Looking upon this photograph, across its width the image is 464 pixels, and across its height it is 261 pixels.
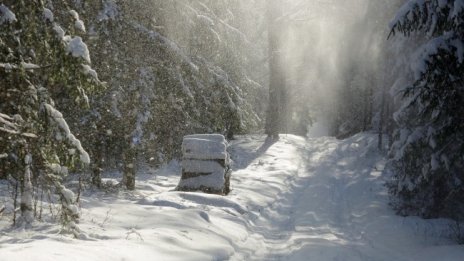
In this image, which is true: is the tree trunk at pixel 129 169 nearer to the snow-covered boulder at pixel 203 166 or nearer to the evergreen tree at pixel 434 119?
the snow-covered boulder at pixel 203 166

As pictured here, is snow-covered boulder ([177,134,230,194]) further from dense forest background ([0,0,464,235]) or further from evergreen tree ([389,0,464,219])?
evergreen tree ([389,0,464,219])

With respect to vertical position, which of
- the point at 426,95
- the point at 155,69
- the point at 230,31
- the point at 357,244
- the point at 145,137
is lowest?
the point at 357,244

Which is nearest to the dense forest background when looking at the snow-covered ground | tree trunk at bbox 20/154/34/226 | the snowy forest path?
tree trunk at bbox 20/154/34/226

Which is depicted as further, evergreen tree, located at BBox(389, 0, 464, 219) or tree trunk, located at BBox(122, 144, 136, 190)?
tree trunk, located at BBox(122, 144, 136, 190)

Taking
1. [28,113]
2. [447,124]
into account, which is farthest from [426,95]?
[28,113]

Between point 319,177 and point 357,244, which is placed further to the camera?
point 319,177

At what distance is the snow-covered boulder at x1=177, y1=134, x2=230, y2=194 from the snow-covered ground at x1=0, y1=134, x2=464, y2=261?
0.78 m

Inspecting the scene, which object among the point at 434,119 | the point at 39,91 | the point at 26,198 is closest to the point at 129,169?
the point at 26,198

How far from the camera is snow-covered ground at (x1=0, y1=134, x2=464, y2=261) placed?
638cm

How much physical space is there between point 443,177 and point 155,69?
7.91m

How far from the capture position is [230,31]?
14.8m

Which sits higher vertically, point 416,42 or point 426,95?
point 416,42

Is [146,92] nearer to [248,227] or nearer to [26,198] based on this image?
[248,227]

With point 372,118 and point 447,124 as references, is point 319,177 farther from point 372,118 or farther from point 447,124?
point 372,118
